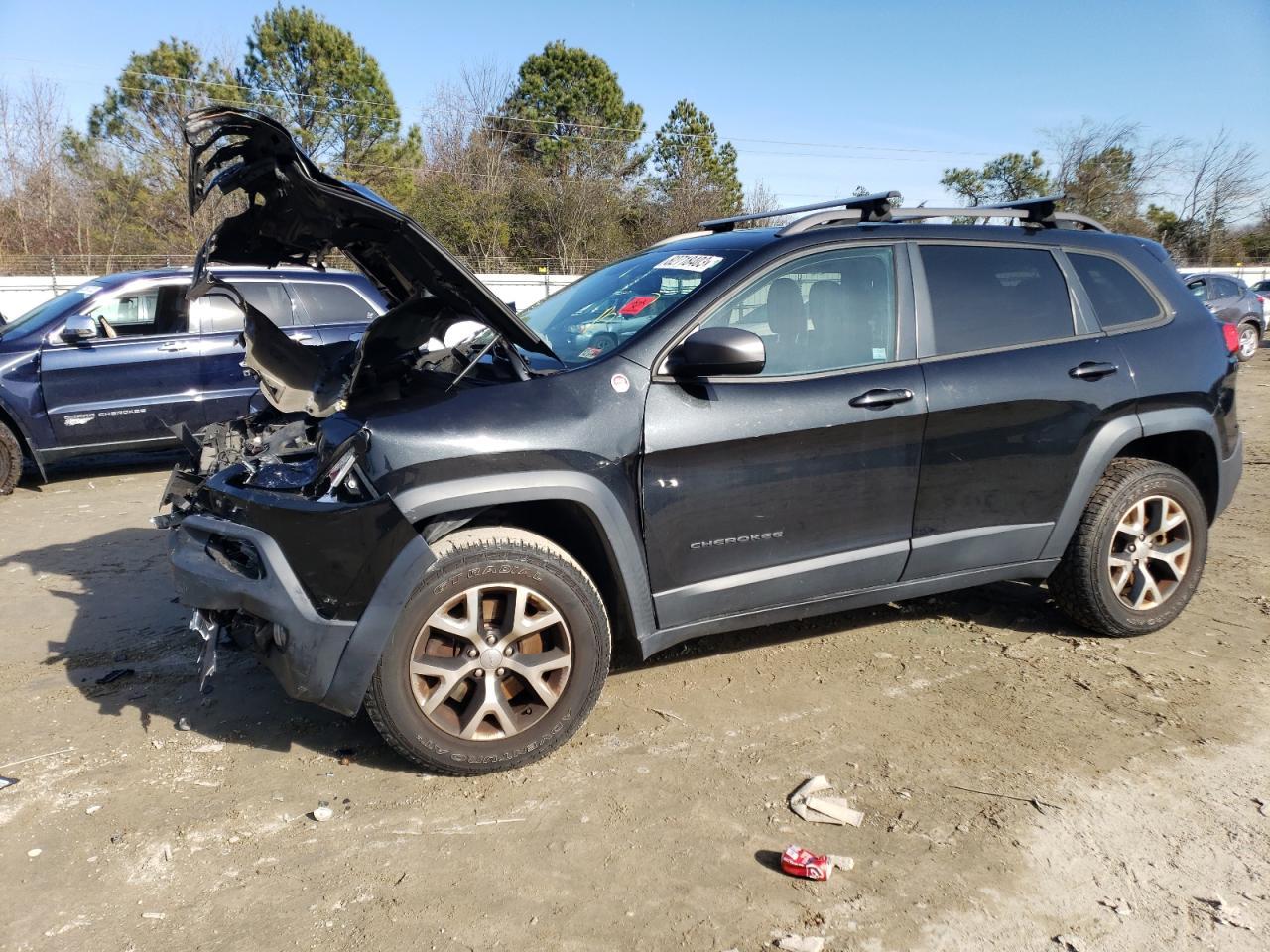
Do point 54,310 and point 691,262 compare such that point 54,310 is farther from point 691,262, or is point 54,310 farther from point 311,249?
point 691,262

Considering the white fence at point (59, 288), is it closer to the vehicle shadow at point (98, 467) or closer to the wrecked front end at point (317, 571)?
the vehicle shadow at point (98, 467)

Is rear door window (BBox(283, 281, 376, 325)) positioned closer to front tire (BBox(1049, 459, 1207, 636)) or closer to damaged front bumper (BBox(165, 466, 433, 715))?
damaged front bumper (BBox(165, 466, 433, 715))

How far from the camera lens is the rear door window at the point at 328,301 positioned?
27.9 ft

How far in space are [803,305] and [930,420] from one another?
70 cm

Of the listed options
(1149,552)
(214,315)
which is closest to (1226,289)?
(1149,552)

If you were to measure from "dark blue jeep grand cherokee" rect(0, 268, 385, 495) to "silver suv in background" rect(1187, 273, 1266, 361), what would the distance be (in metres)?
16.7

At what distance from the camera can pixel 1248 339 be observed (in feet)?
61.5

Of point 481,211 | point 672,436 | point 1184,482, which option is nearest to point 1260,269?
point 481,211

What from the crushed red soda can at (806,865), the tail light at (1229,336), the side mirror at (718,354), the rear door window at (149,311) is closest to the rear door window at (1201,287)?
the tail light at (1229,336)

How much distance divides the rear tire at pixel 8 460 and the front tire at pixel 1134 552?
7.97 metres

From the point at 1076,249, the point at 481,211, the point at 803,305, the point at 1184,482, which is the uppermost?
the point at 481,211

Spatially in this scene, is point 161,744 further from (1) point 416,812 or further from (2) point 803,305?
(2) point 803,305

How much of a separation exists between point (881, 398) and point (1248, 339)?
62.6ft

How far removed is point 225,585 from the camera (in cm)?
315
